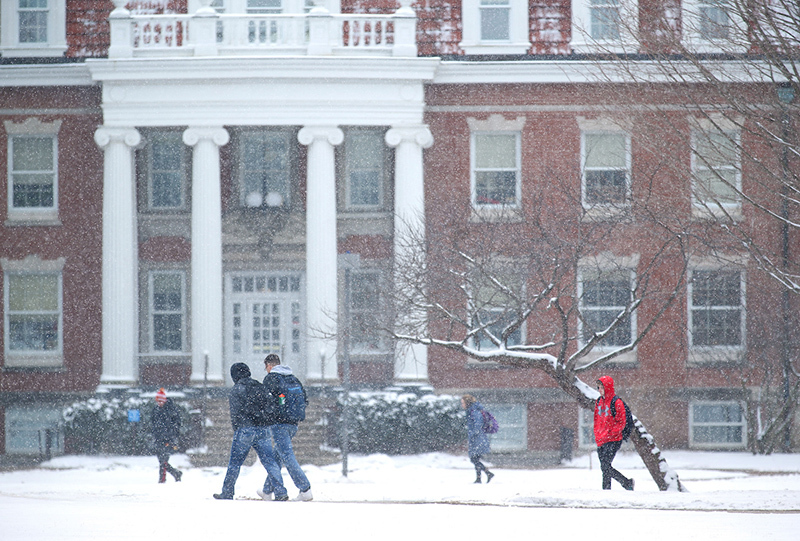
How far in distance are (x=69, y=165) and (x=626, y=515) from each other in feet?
58.3

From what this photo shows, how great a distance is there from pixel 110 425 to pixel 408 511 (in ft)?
39.4

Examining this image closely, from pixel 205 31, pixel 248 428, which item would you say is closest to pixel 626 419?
pixel 248 428

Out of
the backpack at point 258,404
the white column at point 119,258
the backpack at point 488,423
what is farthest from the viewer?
the white column at point 119,258

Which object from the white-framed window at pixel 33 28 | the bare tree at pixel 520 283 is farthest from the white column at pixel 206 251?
the bare tree at pixel 520 283

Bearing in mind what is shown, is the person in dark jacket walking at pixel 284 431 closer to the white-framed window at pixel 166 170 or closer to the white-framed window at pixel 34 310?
the white-framed window at pixel 166 170

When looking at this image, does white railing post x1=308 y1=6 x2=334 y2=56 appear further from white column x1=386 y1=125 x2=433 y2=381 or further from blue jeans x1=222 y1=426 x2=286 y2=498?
blue jeans x1=222 y1=426 x2=286 y2=498

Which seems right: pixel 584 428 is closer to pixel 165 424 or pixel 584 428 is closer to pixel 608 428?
pixel 165 424

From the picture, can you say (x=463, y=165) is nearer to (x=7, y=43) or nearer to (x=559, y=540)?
(x=7, y=43)

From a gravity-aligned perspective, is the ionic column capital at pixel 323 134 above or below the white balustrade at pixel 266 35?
below

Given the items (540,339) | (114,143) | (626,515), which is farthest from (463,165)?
(626,515)

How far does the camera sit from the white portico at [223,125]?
72.8 feet

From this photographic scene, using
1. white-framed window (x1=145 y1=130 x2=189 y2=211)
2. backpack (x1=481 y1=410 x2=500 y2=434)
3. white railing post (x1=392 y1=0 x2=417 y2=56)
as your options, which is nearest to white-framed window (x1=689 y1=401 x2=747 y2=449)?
backpack (x1=481 y1=410 x2=500 y2=434)

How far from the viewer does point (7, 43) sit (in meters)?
24.3

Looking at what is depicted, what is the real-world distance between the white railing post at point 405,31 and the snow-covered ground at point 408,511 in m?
9.64
